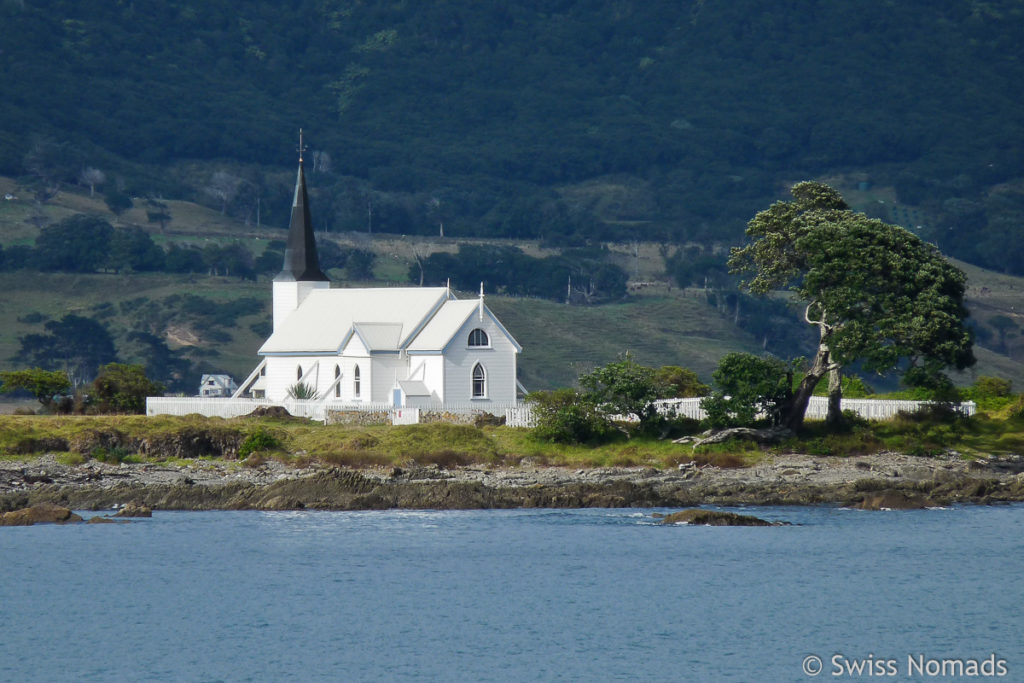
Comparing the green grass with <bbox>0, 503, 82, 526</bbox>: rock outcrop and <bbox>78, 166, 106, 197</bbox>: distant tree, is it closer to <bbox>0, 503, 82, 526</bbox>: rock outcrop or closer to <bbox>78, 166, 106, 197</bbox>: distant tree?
<bbox>0, 503, 82, 526</bbox>: rock outcrop

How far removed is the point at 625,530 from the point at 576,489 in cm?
461

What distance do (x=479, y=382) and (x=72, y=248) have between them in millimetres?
79976

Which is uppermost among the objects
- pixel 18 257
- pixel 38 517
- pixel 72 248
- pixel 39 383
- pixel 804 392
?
pixel 72 248

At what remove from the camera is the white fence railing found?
51.9m

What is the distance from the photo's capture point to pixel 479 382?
56.7 meters

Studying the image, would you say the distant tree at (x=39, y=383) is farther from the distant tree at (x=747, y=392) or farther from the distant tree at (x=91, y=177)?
the distant tree at (x=91, y=177)

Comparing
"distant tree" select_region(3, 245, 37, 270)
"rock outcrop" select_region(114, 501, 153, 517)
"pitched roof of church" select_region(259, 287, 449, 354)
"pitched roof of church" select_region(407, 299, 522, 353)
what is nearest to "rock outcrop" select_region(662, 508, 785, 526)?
"rock outcrop" select_region(114, 501, 153, 517)

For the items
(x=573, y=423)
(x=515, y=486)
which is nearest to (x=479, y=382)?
(x=573, y=423)

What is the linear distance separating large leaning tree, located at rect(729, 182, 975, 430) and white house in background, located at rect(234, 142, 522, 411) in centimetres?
1154

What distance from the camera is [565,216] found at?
607ft

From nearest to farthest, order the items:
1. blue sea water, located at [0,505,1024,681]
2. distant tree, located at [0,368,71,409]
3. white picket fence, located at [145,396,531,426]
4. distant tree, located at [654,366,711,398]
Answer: blue sea water, located at [0,505,1024,681]
white picket fence, located at [145,396,531,426]
distant tree, located at [654,366,711,398]
distant tree, located at [0,368,71,409]

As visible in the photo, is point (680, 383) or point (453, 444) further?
point (680, 383)

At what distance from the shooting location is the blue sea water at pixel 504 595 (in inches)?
1101

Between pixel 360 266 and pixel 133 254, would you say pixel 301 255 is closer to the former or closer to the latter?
pixel 133 254
